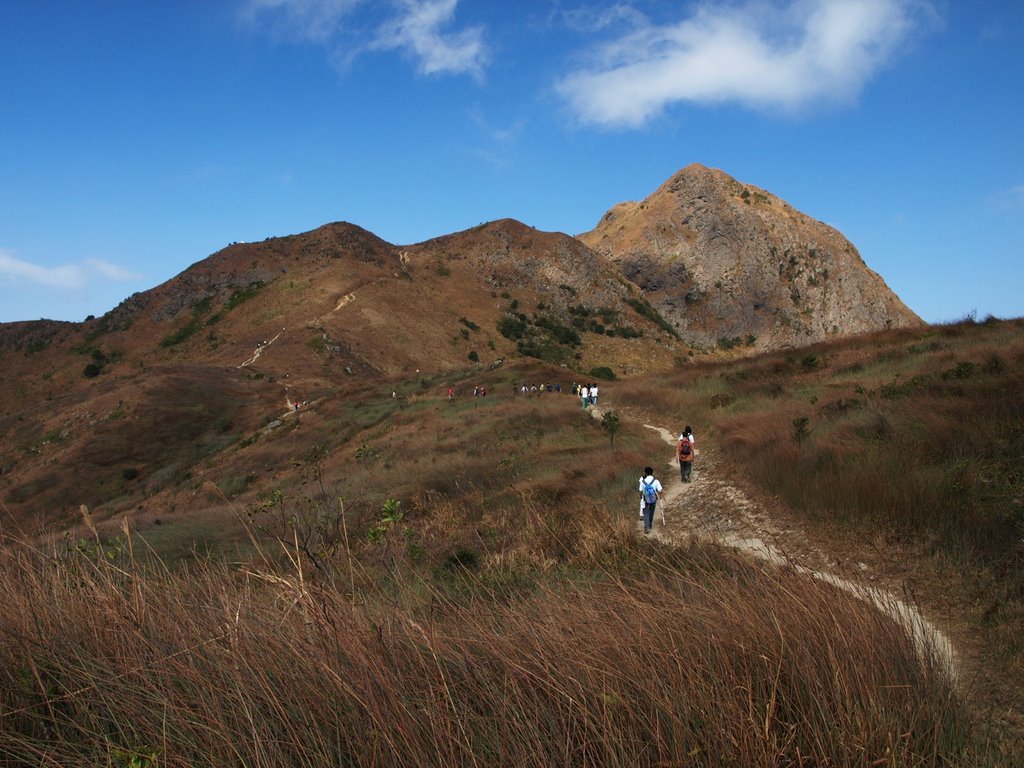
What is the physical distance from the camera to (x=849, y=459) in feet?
33.0

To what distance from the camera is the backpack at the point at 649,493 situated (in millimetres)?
10914

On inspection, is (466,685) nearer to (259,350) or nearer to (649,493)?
(649,493)

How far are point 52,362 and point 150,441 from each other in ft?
158

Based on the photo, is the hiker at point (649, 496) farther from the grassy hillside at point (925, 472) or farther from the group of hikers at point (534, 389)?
the group of hikers at point (534, 389)

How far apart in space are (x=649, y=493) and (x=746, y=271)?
110515 millimetres

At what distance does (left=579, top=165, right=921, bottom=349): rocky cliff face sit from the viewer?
4250 inches

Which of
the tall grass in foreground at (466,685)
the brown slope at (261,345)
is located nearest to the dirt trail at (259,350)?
the brown slope at (261,345)

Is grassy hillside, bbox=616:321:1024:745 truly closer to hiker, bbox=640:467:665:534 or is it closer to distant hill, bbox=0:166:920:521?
hiker, bbox=640:467:665:534

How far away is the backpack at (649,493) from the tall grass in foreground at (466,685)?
24.9 feet

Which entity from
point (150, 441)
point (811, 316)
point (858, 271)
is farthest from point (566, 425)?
point (858, 271)

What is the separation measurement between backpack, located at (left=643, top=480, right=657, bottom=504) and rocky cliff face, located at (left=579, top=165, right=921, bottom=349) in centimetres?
10233

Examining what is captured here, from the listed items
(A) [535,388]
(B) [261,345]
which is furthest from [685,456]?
(B) [261,345]

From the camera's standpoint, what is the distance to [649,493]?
10953mm

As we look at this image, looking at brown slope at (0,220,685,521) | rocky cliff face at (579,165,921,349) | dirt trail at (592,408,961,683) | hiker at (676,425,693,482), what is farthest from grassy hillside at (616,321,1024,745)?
rocky cliff face at (579,165,921,349)
